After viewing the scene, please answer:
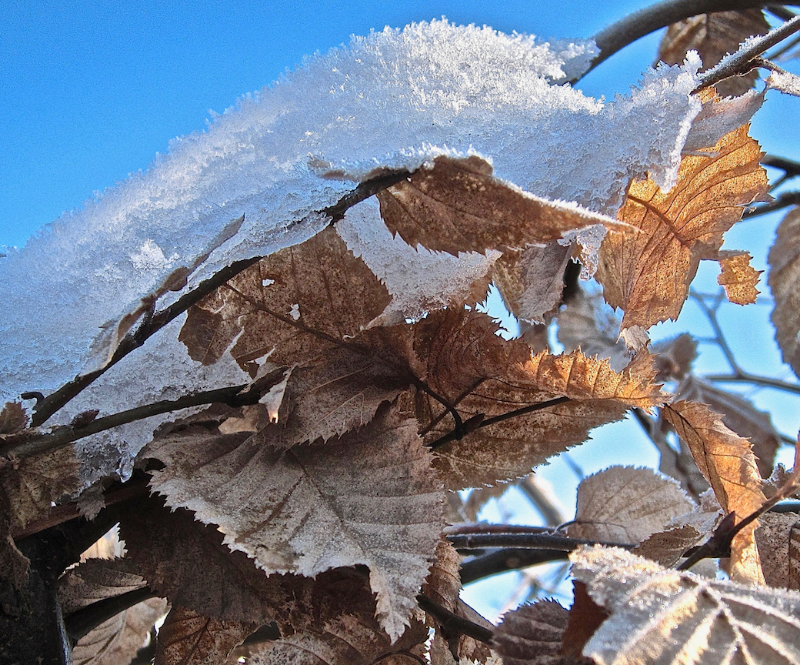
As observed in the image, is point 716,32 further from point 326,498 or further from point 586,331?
point 326,498

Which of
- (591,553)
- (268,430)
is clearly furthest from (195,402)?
(591,553)

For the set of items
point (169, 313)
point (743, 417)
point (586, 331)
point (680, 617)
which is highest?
point (586, 331)

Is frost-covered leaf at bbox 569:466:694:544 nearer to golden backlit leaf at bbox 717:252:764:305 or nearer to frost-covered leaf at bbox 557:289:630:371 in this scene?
golden backlit leaf at bbox 717:252:764:305

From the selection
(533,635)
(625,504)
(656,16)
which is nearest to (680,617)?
(533,635)

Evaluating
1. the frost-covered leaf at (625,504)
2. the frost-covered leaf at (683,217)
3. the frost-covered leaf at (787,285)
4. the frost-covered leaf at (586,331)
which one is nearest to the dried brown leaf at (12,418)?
the frost-covered leaf at (683,217)

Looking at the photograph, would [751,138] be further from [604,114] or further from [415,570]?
[415,570]

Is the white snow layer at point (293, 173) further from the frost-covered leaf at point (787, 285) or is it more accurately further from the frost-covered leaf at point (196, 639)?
the frost-covered leaf at point (787, 285)
